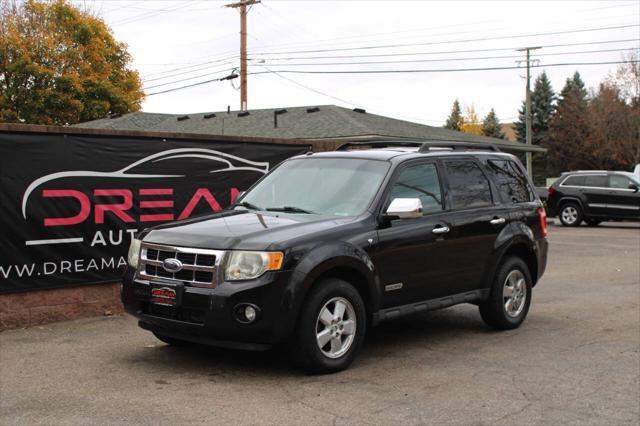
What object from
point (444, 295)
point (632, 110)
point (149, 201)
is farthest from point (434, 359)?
point (632, 110)

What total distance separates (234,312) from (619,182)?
21.8m

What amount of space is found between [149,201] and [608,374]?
5.69 m

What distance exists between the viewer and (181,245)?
590 centimetres

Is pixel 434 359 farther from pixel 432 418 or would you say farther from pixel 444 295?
pixel 432 418

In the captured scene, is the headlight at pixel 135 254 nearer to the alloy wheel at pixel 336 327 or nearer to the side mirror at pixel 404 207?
the alloy wheel at pixel 336 327

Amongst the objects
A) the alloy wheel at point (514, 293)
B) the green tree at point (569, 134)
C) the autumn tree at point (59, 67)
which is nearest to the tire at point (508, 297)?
the alloy wheel at point (514, 293)

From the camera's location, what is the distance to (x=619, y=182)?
24516 millimetres

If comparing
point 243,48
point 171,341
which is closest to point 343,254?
point 171,341

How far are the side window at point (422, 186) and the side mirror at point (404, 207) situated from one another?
0.32 meters

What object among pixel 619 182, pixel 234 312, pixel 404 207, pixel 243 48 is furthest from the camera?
pixel 243 48

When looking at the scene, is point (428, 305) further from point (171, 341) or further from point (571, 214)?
point (571, 214)

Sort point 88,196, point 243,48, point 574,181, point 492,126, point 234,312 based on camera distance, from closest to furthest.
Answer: point 234,312
point 88,196
point 574,181
point 243,48
point 492,126

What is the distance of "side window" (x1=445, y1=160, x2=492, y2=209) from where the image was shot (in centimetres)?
738

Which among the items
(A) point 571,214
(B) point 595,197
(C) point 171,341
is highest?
(B) point 595,197
